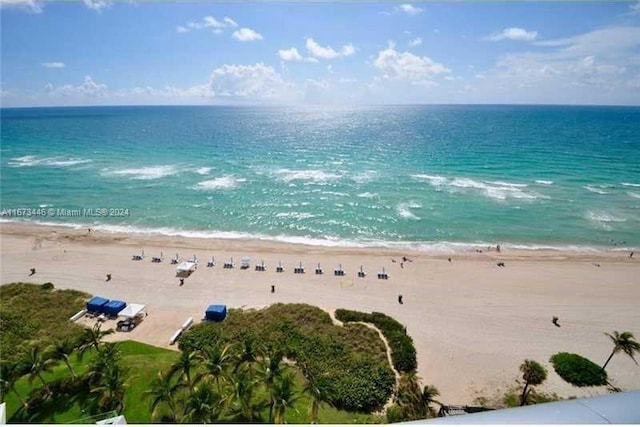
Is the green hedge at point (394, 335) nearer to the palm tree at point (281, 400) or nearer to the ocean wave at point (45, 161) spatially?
the palm tree at point (281, 400)

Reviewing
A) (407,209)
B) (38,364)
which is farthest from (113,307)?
(407,209)

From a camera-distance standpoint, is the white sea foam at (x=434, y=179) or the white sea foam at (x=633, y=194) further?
the white sea foam at (x=434, y=179)

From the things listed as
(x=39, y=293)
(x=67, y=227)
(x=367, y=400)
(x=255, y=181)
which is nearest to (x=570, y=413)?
(x=367, y=400)

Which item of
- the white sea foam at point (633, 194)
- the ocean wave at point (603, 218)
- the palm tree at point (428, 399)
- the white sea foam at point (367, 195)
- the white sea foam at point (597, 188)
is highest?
the white sea foam at point (597, 188)

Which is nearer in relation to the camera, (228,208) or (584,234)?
→ (584,234)

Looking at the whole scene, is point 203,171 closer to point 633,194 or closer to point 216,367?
point 216,367

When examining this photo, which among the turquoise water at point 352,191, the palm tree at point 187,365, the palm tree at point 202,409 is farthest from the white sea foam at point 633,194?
the palm tree at point 202,409

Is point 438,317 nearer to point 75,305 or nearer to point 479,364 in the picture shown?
point 479,364
